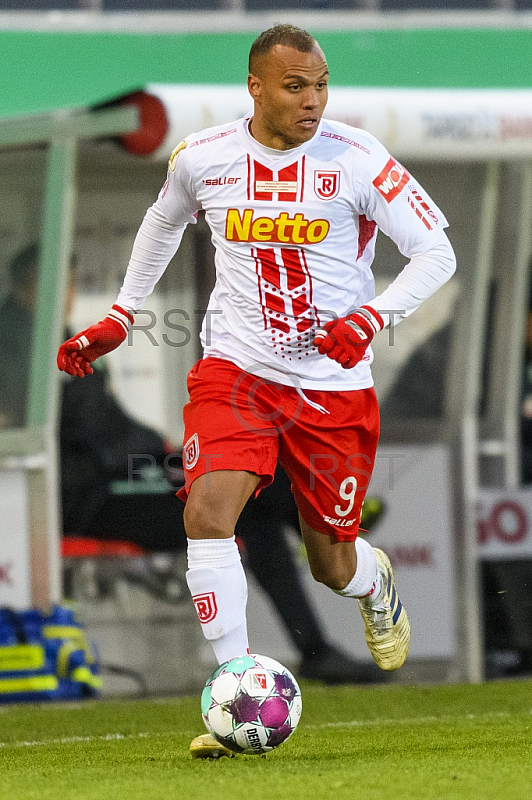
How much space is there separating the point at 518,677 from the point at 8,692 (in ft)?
9.74

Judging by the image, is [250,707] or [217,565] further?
[217,565]

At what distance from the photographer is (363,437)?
17.5ft

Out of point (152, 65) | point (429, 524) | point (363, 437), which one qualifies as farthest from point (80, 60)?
point (363, 437)

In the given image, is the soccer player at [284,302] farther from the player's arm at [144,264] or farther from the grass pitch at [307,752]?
the grass pitch at [307,752]

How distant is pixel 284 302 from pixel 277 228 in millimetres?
245

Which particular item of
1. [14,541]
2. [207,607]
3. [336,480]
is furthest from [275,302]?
[14,541]

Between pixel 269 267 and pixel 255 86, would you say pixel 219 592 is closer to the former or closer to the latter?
pixel 269 267

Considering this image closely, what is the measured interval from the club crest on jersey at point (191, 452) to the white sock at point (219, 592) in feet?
0.90

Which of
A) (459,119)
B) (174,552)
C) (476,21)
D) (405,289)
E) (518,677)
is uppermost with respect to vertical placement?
(476,21)

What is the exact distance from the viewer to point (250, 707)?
4.41 m

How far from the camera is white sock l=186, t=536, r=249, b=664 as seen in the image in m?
4.68

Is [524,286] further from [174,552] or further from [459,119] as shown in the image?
[174,552]

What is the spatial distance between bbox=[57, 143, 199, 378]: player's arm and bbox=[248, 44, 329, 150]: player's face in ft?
1.25

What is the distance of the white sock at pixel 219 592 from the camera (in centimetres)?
468
